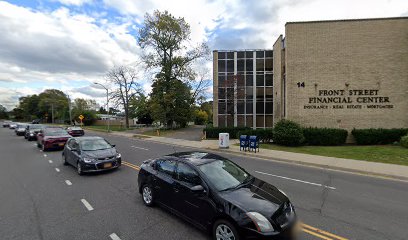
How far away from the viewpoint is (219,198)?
160 inches

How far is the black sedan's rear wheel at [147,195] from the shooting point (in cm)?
572

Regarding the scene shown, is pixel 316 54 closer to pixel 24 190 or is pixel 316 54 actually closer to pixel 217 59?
pixel 217 59

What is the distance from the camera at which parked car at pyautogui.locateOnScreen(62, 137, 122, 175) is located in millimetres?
8781

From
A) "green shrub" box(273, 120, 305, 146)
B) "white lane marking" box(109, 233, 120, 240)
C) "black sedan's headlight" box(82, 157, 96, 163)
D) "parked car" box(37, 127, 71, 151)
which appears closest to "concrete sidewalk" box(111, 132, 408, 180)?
"green shrub" box(273, 120, 305, 146)

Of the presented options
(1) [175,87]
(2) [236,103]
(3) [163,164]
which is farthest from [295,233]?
(1) [175,87]

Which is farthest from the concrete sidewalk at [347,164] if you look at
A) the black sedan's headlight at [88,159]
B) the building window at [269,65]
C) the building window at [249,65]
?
the building window at [249,65]

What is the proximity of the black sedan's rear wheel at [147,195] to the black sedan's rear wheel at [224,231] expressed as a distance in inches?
89.7

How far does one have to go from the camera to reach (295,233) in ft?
13.0

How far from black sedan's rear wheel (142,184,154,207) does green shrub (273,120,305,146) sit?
13.5 metres

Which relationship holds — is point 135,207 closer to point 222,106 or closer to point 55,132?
point 55,132

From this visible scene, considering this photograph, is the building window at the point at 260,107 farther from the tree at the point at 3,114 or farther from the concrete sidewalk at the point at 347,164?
the tree at the point at 3,114

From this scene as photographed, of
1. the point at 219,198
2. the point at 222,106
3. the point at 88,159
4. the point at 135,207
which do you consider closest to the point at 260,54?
the point at 222,106

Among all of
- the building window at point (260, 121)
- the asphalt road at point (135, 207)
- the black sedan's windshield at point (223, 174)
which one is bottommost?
the asphalt road at point (135, 207)

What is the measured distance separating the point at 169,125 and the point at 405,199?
34.7 meters
